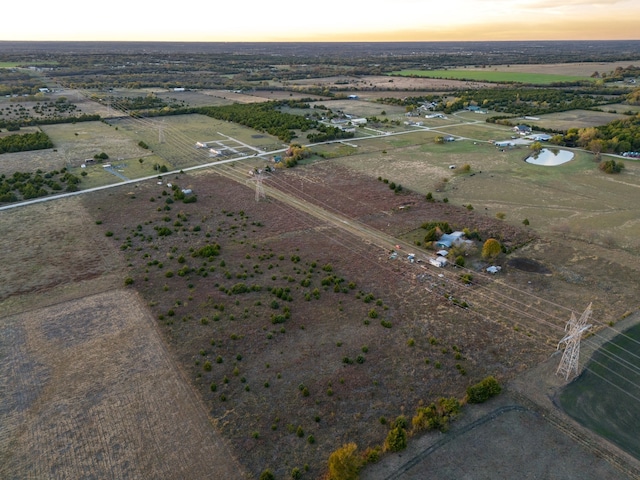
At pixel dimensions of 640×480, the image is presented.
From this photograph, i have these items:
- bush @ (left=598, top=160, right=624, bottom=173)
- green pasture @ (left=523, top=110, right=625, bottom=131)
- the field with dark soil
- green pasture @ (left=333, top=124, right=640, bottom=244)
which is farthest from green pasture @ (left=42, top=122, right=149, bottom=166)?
green pasture @ (left=523, top=110, right=625, bottom=131)

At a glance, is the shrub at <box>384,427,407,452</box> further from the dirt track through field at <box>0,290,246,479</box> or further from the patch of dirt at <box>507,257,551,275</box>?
the patch of dirt at <box>507,257,551,275</box>

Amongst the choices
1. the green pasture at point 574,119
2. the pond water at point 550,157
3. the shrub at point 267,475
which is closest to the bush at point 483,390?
the shrub at point 267,475

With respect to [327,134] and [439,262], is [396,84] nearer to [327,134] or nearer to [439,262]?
[327,134]

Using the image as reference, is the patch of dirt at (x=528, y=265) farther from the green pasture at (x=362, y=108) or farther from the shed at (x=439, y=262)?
the green pasture at (x=362, y=108)

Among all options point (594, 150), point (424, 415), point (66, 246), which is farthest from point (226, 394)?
point (594, 150)

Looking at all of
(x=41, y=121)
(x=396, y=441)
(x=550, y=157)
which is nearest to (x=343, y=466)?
(x=396, y=441)

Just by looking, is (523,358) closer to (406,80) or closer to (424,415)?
(424,415)

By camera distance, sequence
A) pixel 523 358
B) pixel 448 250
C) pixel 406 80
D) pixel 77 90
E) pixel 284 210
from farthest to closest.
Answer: pixel 406 80 → pixel 77 90 → pixel 284 210 → pixel 448 250 → pixel 523 358
